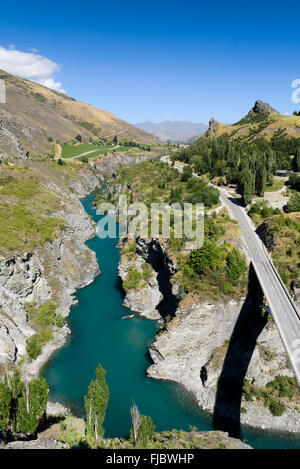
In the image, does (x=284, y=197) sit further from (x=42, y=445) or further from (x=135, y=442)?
(x=42, y=445)

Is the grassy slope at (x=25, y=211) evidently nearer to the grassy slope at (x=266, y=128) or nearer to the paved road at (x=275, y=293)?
the paved road at (x=275, y=293)

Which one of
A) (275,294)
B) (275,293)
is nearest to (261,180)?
(275,293)

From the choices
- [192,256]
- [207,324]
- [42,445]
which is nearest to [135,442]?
[42,445]

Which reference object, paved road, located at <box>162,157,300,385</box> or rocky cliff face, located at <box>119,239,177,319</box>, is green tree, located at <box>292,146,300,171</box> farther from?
rocky cliff face, located at <box>119,239,177,319</box>

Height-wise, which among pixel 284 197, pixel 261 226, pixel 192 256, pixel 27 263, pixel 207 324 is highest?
pixel 284 197

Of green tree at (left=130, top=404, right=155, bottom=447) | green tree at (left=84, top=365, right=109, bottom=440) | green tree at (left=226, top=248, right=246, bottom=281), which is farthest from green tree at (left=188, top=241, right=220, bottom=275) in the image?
green tree at (left=130, top=404, right=155, bottom=447)

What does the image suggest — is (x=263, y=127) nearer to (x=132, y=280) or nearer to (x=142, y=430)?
(x=132, y=280)
